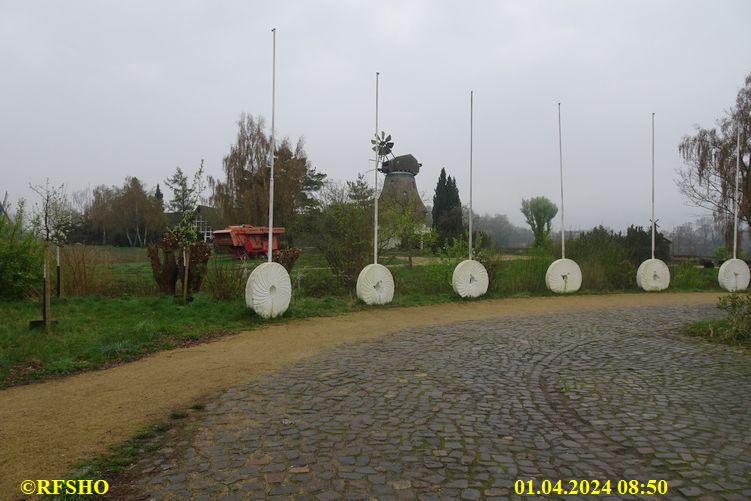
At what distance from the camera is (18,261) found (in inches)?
472

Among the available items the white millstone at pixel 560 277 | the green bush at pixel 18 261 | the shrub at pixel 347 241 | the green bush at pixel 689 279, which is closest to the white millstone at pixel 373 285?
the shrub at pixel 347 241

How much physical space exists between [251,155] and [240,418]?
3865 centimetres

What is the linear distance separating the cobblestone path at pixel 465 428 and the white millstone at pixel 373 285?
5.40 meters

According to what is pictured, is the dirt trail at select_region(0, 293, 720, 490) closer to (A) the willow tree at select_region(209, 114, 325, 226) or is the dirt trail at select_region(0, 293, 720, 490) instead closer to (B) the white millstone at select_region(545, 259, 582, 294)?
(B) the white millstone at select_region(545, 259, 582, 294)

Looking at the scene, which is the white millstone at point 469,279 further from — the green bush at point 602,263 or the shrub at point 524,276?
the green bush at point 602,263

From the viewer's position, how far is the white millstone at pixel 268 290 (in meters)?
10.1

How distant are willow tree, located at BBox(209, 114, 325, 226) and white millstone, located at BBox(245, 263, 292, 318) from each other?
93.1 feet

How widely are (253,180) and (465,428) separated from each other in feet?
124

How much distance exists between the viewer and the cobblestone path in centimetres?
329

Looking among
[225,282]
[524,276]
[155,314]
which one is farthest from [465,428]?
[524,276]

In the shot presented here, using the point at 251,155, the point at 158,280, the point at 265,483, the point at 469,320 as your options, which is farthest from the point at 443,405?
the point at 251,155

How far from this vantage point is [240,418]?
Answer: 4.50m

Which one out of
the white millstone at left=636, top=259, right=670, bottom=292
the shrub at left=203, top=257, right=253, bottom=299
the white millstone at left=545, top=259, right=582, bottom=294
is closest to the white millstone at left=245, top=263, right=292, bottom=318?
the shrub at left=203, top=257, right=253, bottom=299

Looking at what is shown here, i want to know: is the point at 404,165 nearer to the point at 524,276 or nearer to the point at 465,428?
the point at 524,276
